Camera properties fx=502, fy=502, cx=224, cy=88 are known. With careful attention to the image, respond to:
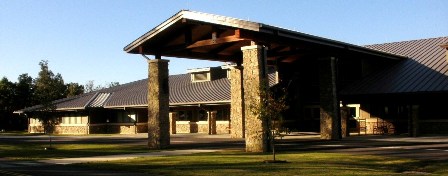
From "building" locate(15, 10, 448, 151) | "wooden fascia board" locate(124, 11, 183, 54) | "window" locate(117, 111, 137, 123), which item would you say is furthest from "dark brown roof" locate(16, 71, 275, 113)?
"wooden fascia board" locate(124, 11, 183, 54)

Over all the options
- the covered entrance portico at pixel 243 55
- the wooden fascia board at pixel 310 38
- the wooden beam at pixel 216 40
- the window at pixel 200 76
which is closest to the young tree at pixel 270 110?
the covered entrance portico at pixel 243 55

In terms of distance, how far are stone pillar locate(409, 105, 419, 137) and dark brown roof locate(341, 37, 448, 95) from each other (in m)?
1.18

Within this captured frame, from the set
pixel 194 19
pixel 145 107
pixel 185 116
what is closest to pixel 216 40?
pixel 194 19

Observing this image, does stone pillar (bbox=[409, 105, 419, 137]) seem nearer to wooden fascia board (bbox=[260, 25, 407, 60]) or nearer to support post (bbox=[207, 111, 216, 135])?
wooden fascia board (bbox=[260, 25, 407, 60])

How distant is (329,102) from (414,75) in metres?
7.50

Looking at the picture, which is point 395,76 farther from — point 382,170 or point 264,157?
point 382,170

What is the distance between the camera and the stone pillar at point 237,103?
32.7 meters

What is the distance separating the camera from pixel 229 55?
31984mm

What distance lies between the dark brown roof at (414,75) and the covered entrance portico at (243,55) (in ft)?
4.41

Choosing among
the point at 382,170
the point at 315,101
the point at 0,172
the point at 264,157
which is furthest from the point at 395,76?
the point at 0,172

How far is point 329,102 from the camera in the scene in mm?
29719

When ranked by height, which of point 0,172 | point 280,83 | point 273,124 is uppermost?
point 280,83

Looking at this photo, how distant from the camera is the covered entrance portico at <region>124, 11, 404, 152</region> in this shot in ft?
74.1

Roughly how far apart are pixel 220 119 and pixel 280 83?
825 cm
